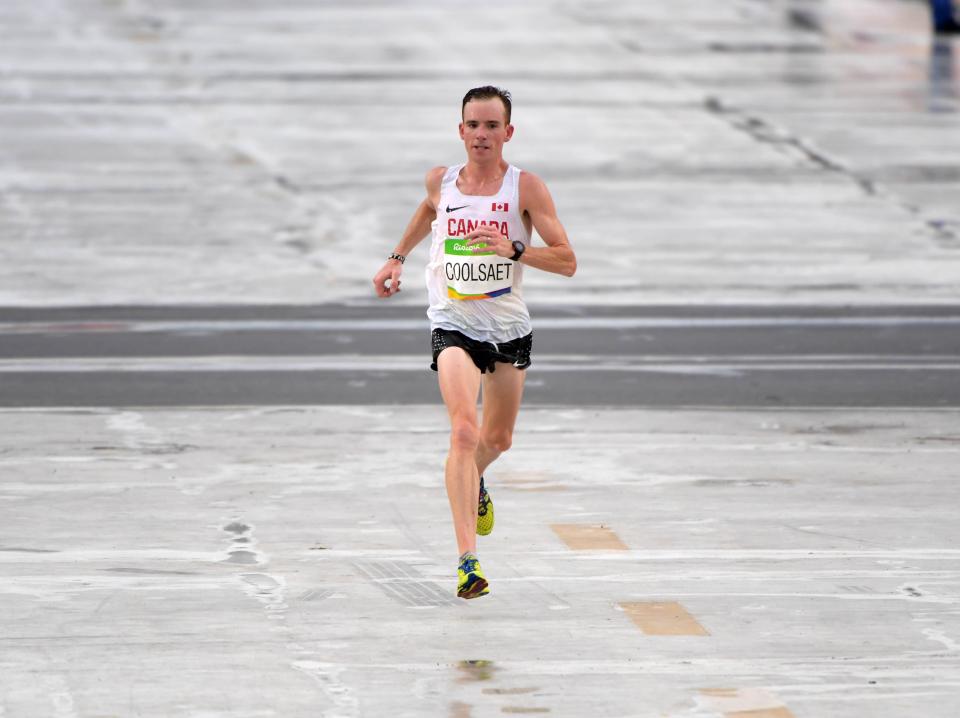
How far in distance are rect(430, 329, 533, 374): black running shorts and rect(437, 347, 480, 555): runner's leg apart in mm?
95

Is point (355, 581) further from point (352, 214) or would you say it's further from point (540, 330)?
point (352, 214)

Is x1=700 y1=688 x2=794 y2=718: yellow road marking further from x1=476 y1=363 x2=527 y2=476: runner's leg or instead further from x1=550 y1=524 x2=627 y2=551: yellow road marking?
x1=550 y1=524 x2=627 y2=551: yellow road marking

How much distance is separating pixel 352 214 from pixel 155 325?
535 cm

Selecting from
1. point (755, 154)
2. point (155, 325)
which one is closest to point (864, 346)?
point (155, 325)

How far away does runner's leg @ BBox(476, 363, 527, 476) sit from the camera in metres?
7.89

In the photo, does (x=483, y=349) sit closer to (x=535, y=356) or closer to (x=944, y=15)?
(x=535, y=356)

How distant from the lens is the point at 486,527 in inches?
322

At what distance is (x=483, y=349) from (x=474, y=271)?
313 millimetres

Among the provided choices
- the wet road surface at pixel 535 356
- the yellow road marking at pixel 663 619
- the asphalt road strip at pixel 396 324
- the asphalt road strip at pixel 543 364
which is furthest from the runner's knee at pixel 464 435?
the asphalt road strip at pixel 396 324

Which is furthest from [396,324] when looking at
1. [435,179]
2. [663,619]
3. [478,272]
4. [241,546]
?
[663,619]

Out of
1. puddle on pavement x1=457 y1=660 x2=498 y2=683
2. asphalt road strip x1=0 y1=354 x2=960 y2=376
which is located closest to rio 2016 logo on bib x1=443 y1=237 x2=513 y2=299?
puddle on pavement x1=457 y1=660 x2=498 y2=683

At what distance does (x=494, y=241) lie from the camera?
742 cm

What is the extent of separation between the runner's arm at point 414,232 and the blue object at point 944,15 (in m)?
28.1

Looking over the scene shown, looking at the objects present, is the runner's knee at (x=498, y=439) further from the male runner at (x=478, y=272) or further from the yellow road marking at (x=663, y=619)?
the yellow road marking at (x=663, y=619)
